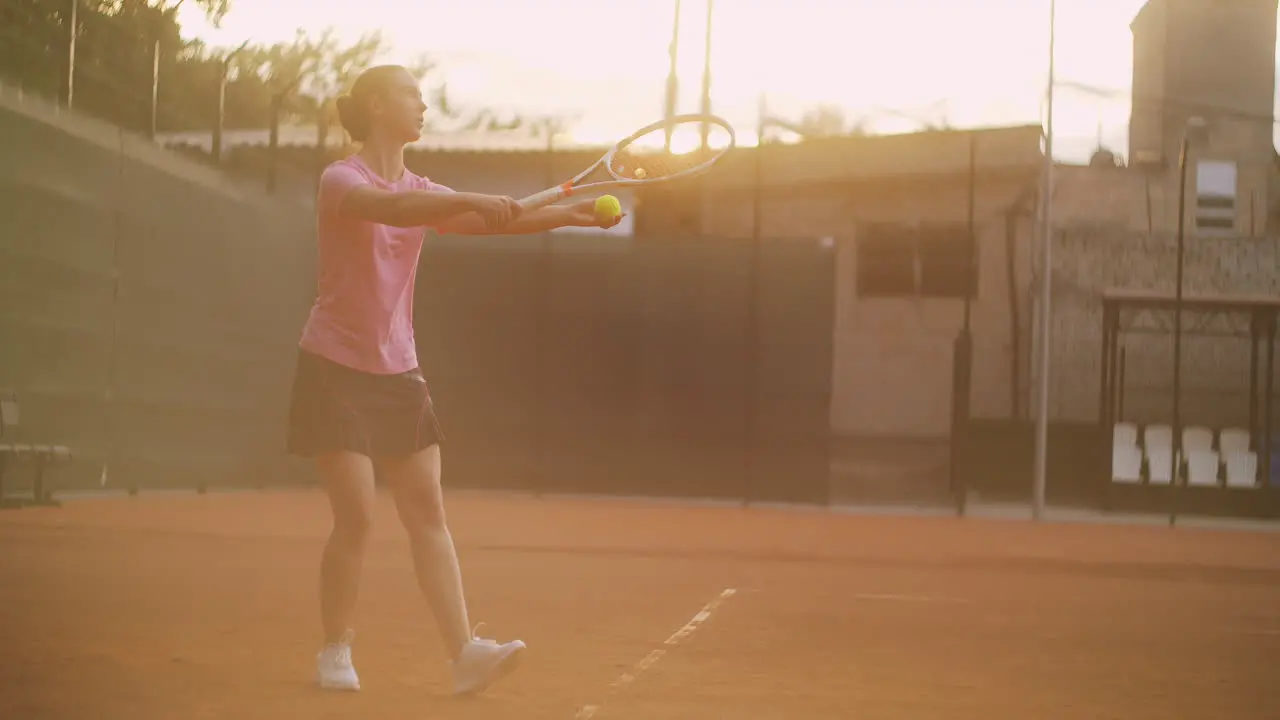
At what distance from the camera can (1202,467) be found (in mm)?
18609

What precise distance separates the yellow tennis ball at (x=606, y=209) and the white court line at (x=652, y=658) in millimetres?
1307

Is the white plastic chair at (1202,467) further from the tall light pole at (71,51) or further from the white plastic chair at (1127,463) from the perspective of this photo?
the tall light pole at (71,51)

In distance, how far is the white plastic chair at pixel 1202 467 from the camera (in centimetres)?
1850

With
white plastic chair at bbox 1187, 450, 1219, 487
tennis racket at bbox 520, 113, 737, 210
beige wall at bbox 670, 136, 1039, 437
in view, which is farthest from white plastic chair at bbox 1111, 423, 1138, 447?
tennis racket at bbox 520, 113, 737, 210

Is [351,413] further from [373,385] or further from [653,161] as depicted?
[653,161]

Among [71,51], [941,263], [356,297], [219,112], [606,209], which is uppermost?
[71,51]

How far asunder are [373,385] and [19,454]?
771cm

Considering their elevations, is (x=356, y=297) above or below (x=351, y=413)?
above

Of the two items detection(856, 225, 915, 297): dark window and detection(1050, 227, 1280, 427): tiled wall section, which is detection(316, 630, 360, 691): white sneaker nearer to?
detection(1050, 227, 1280, 427): tiled wall section

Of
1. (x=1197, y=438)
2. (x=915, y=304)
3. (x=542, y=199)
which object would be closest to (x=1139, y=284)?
(x=915, y=304)

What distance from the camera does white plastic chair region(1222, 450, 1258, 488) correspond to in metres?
18.2

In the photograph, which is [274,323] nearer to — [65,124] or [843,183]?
[65,124]

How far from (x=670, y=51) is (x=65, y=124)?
59.3 feet

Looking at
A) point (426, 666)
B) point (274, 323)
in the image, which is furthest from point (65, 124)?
point (426, 666)
